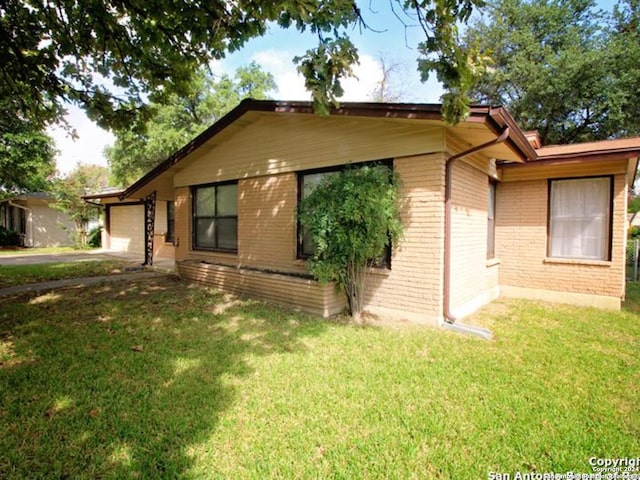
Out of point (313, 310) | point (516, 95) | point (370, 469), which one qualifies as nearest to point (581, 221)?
point (313, 310)

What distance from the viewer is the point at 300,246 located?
716 centimetres

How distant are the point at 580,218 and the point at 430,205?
165 inches

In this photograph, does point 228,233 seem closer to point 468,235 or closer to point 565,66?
point 468,235

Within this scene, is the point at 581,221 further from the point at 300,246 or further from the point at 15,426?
the point at 15,426

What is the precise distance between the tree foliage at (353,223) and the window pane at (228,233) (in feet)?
11.8

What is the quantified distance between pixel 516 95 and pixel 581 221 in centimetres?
1571

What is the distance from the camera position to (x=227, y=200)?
8984 millimetres

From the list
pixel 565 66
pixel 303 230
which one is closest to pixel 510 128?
pixel 303 230

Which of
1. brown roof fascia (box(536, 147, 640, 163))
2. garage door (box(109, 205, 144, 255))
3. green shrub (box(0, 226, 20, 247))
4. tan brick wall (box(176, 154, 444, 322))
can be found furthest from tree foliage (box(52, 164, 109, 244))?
brown roof fascia (box(536, 147, 640, 163))

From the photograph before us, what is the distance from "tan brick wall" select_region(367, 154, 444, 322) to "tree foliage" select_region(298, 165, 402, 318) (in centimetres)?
22

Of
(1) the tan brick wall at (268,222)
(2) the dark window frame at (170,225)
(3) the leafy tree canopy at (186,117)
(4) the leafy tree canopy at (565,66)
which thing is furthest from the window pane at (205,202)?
(4) the leafy tree canopy at (565,66)

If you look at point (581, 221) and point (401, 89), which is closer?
point (581, 221)

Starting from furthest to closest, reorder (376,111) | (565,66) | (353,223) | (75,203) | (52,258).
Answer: (75,203) < (565,66) < (52,258) < (376,111) < (353,223)

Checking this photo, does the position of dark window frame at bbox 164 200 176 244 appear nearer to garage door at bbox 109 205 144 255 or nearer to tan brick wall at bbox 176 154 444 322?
garage door at bbox 109 205 144 255
